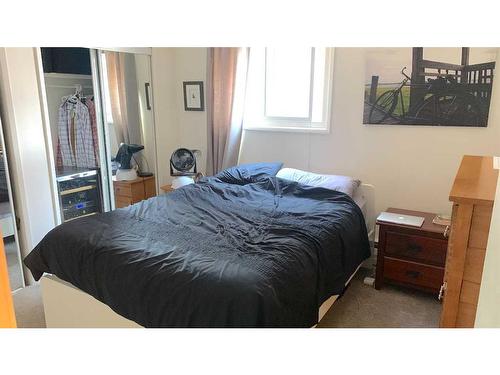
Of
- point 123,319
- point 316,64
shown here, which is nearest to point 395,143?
point 316,64

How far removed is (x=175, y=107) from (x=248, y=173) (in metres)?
1.46

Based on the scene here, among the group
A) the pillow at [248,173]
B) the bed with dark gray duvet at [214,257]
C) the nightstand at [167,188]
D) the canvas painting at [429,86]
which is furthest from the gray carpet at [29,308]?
the canvas painting at [429,86]

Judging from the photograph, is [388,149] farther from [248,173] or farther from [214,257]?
[214,257]

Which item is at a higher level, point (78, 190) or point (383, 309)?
point (78, 190)

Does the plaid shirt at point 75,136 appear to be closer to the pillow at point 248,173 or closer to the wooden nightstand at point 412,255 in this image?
the pillow at point 248,173

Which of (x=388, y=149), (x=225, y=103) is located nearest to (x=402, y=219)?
(x=388, y=149)

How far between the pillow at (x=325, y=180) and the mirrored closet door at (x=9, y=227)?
2.08 meters

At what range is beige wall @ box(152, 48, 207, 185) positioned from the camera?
3840mm

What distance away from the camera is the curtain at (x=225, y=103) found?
3.49 m

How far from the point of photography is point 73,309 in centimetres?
202

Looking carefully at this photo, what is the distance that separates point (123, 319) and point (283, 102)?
2.46m

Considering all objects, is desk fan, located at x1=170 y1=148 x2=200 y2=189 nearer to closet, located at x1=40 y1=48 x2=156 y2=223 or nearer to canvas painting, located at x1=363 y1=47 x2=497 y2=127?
closet, located at x1=40 y1=48 x2=156 y2=223

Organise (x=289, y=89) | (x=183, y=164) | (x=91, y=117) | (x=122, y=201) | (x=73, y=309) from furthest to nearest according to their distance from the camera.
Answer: (x=122, y=201)
(x=183, y=164)
(x=289, y=89)
(x=91, y=117)
(x=73, y=309)
